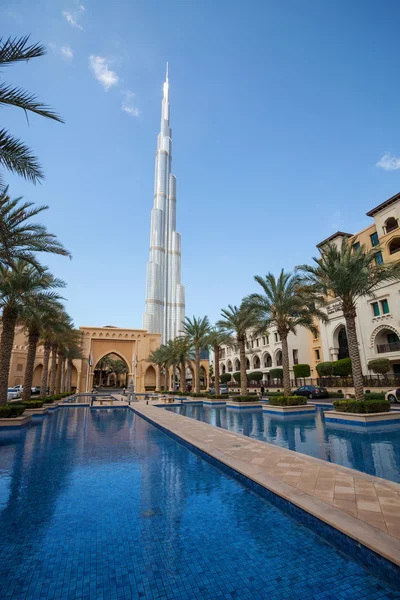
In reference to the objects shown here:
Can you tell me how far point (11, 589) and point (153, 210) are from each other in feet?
403

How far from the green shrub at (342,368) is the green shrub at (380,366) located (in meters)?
2.86

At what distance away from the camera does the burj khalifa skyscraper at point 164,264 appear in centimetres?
11212

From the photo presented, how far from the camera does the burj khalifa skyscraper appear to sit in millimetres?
112125

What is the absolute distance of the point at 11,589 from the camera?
10.00ft

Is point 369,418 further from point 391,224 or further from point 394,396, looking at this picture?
point 391,224

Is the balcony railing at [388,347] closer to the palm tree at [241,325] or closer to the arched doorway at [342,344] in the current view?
the arched doorway at [342,344]

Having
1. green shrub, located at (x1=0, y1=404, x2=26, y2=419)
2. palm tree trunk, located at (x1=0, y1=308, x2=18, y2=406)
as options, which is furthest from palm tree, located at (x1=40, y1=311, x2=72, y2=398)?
green shrub, located at (x1=0, y1=404, x2=26, y2=419)

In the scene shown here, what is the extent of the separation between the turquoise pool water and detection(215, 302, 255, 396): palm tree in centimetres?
1680

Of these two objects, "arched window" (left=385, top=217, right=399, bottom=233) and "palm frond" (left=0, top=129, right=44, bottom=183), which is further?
"arched window" (left=385, top=217, right=399, bottom=233)

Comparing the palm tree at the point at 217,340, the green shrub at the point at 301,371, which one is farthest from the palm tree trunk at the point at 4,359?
the green shrub at the point at 301,371

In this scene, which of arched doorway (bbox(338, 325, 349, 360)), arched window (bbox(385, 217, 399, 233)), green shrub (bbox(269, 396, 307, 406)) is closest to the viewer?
green shrub (bbox(269, 396, 307, 406))

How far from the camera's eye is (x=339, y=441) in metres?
9.90

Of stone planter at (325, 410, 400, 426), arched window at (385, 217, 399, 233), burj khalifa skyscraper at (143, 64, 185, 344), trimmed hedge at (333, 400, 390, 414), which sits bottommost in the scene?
stone planter at (325, 410, 400, 426)

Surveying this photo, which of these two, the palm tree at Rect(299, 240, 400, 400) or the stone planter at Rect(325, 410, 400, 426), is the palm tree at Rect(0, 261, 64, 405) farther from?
the stone planter at Rect(325, 410, 400, 426)
